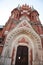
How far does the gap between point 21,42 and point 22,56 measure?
4.58 ft

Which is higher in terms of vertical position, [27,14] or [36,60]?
[27,14]

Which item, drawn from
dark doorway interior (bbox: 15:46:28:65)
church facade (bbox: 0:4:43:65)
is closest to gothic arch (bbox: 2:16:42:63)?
church facade (bbox: 0:4:43:65)

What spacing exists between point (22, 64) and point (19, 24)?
4.06m

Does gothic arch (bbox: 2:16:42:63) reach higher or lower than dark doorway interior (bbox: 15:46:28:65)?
higher

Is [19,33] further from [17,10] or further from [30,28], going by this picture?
[17,10]

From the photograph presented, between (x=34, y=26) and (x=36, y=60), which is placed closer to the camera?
(x=36, y=60)

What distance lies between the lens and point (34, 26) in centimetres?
1320

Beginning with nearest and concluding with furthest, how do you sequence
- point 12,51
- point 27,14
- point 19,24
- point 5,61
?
point 5,61 < point 12,51 < point 19,24 < point 27,14

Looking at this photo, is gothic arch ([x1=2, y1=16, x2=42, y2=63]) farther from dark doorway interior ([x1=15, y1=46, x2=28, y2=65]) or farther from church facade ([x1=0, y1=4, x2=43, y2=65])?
dark doorway interior ([x1=15, y1=46, x2=28, y2=65])

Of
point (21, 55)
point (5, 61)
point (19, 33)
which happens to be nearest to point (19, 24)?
point (19, 33)

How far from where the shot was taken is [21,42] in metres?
12.5

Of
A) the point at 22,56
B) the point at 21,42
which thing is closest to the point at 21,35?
the point at 21,42

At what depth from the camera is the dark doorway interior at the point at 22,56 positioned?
39.0 ft

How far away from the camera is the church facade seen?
11.6m
